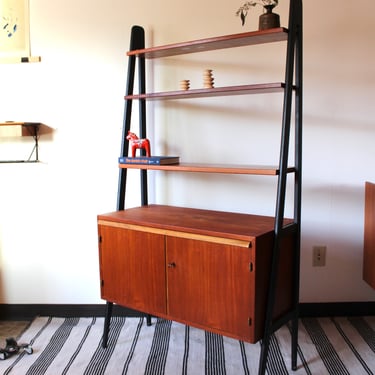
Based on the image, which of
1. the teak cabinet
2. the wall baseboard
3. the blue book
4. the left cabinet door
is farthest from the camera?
the wall baseboard

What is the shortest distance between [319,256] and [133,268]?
1098 mm

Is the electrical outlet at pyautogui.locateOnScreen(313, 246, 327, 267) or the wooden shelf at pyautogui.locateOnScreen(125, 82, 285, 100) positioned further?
the electrical outlet at pyautogui.locateOnScreen(313, 246, 327, 267)

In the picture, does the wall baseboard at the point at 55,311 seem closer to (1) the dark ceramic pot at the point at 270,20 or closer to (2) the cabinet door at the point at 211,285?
(2) the cabinet door at the point at 211,285

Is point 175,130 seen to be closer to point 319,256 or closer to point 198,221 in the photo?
point 198,221

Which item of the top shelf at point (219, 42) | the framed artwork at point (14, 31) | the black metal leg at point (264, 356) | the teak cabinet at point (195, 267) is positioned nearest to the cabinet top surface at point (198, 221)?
the teak cabinet at point (195, 267)

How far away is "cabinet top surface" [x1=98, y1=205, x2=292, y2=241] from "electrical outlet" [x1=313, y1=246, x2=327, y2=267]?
1.89ft

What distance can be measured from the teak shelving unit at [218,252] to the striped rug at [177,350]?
133 mm

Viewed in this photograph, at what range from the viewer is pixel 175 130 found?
2250mm

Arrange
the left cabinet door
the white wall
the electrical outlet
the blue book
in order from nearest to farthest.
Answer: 1. the left cabinet door
2. the blue book
3. the white wall
4. the electrical outlet

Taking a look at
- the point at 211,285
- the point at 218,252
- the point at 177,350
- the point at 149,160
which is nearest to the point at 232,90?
the point at 149,160

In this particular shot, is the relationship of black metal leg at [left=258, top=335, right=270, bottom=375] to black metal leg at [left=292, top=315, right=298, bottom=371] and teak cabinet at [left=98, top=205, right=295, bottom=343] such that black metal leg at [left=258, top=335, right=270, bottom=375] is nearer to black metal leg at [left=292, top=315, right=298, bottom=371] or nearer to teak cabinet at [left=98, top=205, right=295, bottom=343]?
teak cabinet at [left=98, top=205, right=295, bottom=343]

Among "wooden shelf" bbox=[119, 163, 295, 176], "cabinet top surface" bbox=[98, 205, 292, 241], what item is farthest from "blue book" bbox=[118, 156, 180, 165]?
"cabinet top surface" bbox=[98, 205, 292, 241]

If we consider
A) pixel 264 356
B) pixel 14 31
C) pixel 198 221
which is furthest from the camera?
pixel 14 31

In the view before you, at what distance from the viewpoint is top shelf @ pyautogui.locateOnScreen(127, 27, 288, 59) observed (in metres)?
1.61
